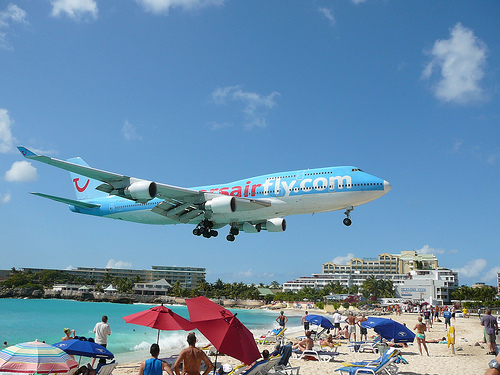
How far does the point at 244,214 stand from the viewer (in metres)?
27.7

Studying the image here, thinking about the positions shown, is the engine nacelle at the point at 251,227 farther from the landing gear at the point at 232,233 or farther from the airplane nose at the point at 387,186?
the airplane nose at the point at 387,186

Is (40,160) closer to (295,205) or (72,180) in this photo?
(295,205)

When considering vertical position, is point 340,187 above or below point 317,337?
above

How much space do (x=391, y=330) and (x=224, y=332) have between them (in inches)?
390

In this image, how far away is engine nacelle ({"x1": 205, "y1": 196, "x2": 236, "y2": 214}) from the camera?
83.6ft

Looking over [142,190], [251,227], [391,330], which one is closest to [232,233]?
[251,227]

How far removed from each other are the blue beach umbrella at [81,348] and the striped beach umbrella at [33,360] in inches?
59.5

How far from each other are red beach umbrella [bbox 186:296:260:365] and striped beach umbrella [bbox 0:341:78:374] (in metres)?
2.64

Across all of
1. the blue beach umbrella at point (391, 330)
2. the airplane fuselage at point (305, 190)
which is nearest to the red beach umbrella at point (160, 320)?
the blue beach umbrella at point (391, 330)

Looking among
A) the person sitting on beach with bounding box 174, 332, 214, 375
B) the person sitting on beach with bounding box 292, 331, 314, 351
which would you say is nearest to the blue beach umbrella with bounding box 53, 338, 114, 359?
the person sitting on beach with bounding box 174, 332, 214, 375

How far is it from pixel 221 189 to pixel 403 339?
17.5 meters

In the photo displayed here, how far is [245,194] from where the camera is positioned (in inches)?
1098

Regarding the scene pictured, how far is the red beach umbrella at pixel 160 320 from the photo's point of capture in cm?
1030

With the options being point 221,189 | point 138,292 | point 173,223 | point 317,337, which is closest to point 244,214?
point 221,189
